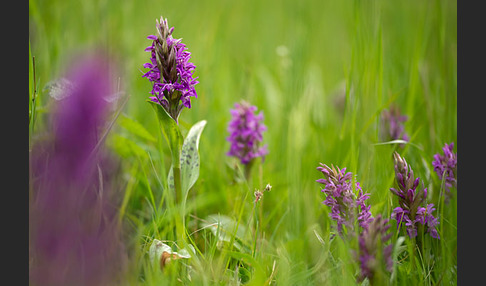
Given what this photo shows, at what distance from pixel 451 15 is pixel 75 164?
1475 millimetres

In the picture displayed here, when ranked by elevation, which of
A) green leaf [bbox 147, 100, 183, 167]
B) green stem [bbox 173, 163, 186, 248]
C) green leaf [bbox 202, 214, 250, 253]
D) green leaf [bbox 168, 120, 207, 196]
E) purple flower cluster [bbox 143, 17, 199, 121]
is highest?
purple flower cluster [bbox 143, 17, 199, 121]

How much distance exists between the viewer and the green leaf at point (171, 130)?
4.09 ft

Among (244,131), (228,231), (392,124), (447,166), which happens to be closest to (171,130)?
(228,231)

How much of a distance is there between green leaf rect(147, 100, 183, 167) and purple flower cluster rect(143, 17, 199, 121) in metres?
0.04

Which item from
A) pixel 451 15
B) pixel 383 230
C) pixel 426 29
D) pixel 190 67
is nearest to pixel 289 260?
pixel 383 230

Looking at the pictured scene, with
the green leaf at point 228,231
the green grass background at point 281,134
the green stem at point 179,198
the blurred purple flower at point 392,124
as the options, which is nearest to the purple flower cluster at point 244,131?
the green grass background at point 281,134

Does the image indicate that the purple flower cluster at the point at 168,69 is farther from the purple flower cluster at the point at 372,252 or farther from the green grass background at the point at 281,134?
the purple flower cluster at the point at 372,252

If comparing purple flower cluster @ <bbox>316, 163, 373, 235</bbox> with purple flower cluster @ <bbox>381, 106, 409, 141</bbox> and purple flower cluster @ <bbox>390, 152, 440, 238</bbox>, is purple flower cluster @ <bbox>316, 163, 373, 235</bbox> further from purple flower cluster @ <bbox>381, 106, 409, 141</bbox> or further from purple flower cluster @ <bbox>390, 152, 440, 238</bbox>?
purple flower cluster @ <bbox>381, 106, 409, 141</bbox>

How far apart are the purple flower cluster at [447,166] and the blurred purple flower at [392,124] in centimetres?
36

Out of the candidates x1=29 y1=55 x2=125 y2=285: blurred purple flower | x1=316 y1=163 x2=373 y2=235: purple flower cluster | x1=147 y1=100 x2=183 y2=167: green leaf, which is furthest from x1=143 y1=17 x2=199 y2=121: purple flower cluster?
x1=316 y1=163 x2=373 y2=235: purple flower cluster

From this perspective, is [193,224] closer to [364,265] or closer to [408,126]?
[364,265]

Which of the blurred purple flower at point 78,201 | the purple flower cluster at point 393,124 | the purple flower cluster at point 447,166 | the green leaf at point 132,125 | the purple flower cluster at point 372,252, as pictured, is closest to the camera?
the blurred purple flower at point 78,201

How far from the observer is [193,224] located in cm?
154

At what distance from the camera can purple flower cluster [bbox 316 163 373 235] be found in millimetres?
1201
